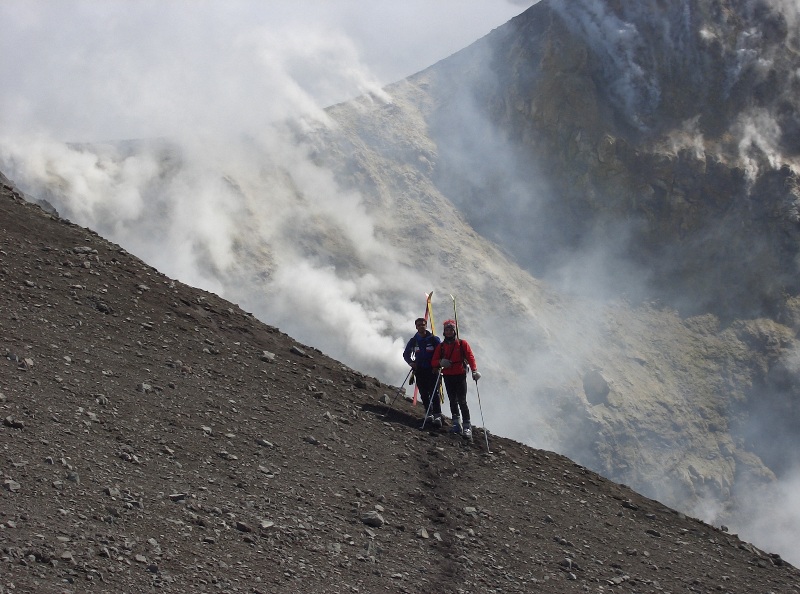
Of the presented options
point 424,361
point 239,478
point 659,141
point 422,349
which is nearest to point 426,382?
point 424,361

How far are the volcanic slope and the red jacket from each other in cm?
86

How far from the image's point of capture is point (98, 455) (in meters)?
9.05

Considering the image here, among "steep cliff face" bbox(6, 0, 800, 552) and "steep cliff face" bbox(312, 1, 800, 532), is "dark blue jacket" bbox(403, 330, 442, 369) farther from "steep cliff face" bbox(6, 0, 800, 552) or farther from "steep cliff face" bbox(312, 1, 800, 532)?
"steep cliff face" bbox(312, 1, 800, 532)

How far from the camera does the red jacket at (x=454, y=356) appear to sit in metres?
13.3

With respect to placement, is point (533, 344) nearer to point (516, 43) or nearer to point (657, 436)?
point (657, 436)

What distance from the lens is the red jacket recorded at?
13.3 meters

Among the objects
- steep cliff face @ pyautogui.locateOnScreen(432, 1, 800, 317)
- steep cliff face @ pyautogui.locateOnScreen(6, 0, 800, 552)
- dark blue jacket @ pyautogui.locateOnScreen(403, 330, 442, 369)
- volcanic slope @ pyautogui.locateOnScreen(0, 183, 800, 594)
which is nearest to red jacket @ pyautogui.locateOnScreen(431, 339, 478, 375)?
dark blue jacket @ pyautogui.locateOnScreen(403, 330, 442, 369)

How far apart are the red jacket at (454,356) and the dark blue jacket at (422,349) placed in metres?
0.22

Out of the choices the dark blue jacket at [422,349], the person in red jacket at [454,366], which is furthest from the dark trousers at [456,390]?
the dark blue jacket at [422,349]

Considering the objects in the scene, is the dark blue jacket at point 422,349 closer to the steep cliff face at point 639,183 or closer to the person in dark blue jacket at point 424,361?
the person in dark blue jacket at point 424,361

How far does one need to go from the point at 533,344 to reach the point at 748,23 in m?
26.8

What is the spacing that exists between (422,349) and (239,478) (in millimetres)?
4578

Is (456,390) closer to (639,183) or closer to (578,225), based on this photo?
(578,225)

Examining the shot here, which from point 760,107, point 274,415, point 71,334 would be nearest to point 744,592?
point 274,415
